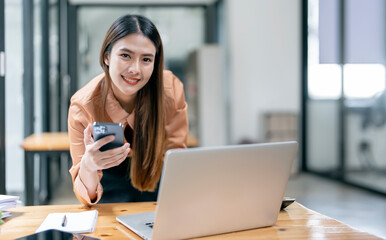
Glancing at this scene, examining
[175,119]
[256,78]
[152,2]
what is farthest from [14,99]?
[152,2]

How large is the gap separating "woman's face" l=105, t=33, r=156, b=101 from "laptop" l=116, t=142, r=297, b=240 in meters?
0.53

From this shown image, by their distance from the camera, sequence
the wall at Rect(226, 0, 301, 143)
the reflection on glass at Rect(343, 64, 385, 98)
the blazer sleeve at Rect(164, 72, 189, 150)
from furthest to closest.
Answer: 1. the wall at Rect(226, 0, 301, 143)
2. the reflection on glass at Rect(343, 64, 385, 98)
3. the blazer sleeve at Rect(164, 72, 189, 150)

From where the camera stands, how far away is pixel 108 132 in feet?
3.82

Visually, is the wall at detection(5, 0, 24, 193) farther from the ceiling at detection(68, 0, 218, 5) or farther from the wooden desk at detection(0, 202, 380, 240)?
the ceiling at detection(68, 0, 218, 5)

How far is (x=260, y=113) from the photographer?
570cm

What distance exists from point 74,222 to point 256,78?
189 inches

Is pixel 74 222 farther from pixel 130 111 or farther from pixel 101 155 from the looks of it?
pixel 130 111

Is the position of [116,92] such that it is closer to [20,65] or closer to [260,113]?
[20,65]

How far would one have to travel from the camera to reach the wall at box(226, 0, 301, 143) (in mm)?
5703

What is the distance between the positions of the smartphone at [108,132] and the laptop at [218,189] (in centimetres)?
22

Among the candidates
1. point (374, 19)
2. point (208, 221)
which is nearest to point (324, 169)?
point (374, 19)

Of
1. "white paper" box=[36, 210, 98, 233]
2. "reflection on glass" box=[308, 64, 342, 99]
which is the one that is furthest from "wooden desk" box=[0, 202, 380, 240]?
"reflection on glass" box=[308, 64, 342, 99]

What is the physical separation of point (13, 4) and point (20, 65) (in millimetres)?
497

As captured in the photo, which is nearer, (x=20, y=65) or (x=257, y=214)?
(x=257, y=214)
